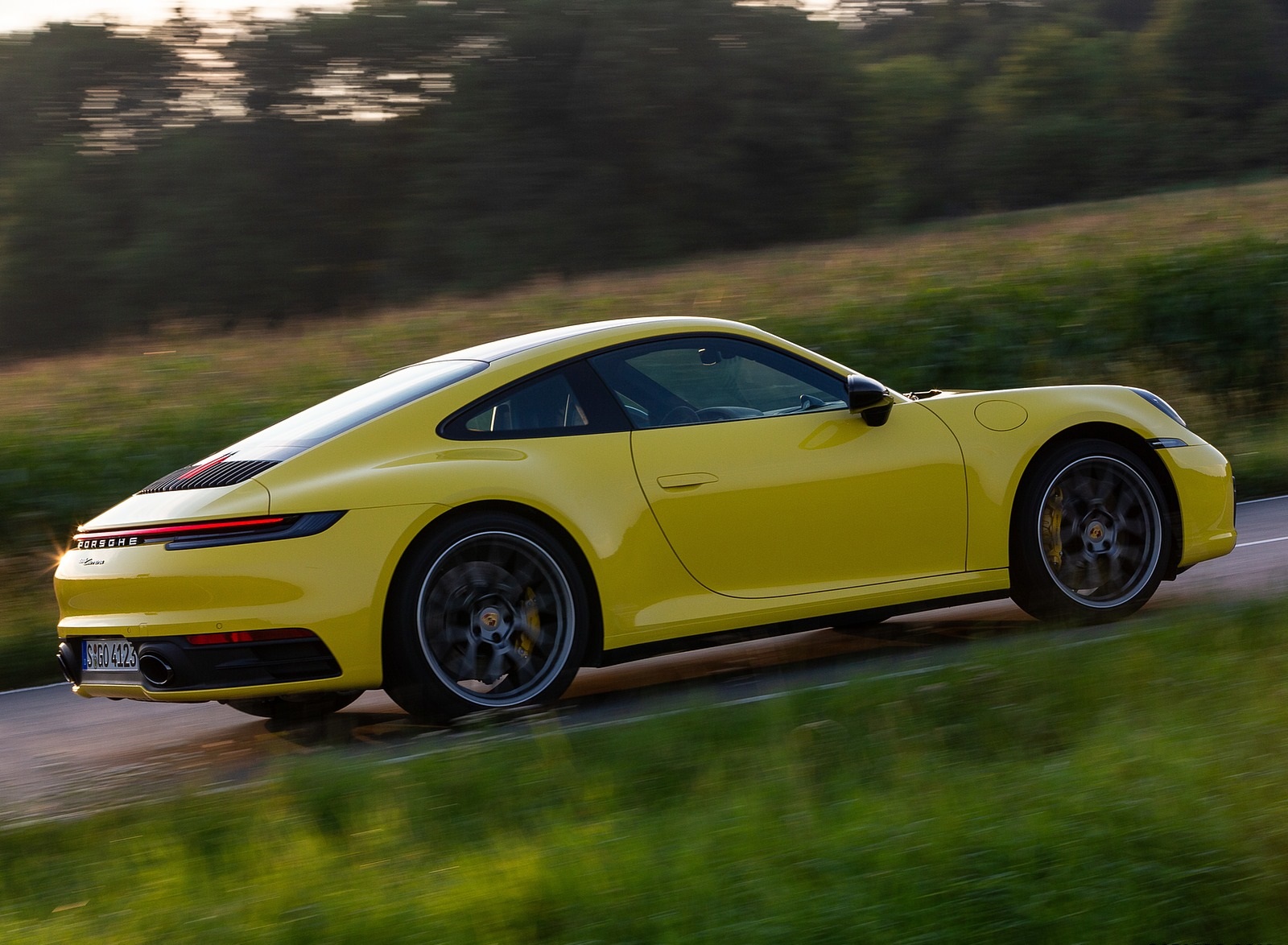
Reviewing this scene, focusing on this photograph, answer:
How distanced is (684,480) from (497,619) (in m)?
0.89

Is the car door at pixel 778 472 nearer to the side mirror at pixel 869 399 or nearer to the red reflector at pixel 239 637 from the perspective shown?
the side mirror at pixel 869 399

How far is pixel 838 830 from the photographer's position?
358cm

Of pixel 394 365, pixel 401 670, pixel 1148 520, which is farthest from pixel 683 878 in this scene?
pixel 394 365

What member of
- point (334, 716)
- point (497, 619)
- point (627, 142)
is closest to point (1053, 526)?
point (497, 619)

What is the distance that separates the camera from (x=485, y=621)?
526 centimetres

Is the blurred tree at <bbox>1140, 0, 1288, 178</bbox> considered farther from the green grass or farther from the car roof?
the green grass

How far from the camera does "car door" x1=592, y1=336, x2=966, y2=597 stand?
5.55 metres

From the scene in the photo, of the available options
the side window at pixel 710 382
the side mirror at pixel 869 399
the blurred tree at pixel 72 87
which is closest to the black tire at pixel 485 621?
the side window at pixel 710 382

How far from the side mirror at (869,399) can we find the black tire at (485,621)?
1.36 m

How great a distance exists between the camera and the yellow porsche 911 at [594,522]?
4.96 meters

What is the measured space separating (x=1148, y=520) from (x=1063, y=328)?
798 centimetres

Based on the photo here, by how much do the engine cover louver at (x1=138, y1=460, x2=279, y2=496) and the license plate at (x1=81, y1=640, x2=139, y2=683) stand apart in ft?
1.98

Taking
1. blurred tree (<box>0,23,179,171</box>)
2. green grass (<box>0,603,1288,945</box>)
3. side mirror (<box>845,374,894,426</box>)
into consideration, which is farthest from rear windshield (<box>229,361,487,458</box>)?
blurred tree (<box>0,23,179,171</box>)

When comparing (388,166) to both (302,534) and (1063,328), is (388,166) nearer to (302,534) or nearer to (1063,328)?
(1063,328)
